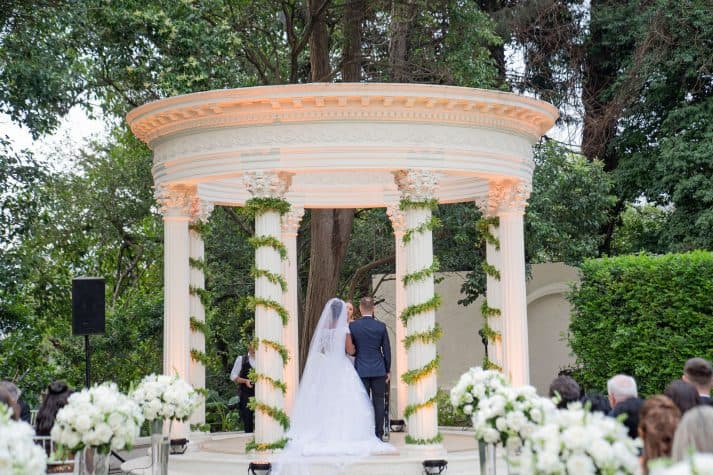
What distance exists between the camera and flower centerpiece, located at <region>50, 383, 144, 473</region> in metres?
8.26

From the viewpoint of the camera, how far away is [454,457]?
13.2 meters

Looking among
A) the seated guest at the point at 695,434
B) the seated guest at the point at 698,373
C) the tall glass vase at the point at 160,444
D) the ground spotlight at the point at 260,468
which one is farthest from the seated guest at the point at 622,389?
the ground spotlight at the point at 260,468

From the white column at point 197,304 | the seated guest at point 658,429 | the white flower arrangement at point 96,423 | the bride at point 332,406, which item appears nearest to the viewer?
the seated guest at point 658,429

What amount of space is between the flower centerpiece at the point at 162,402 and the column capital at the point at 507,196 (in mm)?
6403

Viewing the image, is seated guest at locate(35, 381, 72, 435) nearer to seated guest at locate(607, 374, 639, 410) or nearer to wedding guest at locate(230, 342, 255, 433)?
wedding guest at locate(230, 342, 255, 433)

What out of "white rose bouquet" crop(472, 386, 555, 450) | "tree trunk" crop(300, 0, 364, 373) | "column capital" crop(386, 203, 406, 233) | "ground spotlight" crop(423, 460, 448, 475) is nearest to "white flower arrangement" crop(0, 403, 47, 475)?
"white rose bouquet" crop(472, 386, 555, 450)

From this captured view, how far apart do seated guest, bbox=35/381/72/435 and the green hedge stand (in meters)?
10.1

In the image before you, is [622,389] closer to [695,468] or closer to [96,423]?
[695,468]

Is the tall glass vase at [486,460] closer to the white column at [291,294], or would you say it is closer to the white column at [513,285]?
the white column at [513,285]

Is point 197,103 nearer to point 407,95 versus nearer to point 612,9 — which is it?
point 407,95

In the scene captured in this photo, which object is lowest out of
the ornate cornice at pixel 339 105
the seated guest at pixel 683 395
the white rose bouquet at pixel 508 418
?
the white rose bouquet at pixel 508 418

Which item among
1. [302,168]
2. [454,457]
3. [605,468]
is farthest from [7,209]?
[605,468]

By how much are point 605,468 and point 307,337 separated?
14833mm

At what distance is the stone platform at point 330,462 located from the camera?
40.5ft
